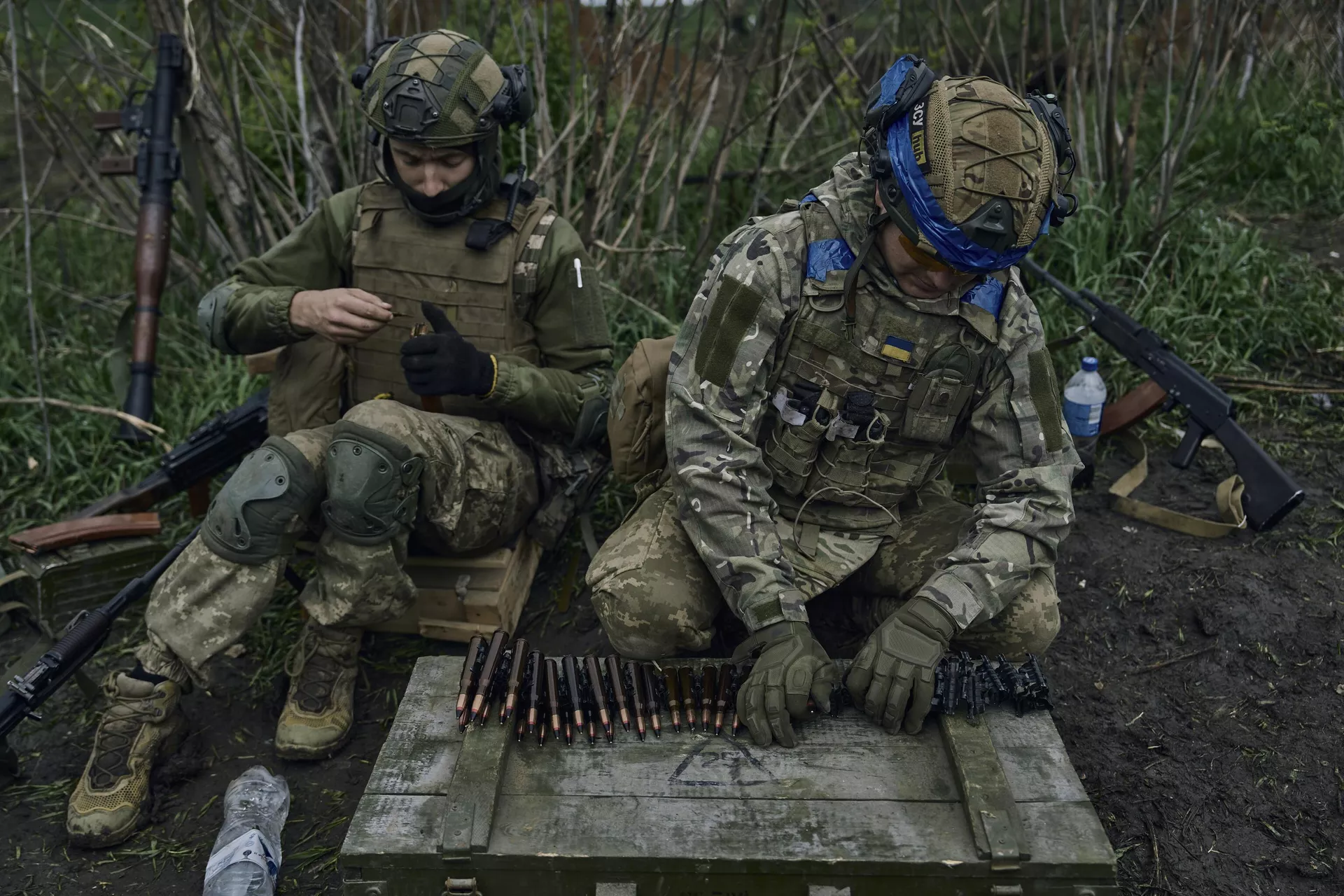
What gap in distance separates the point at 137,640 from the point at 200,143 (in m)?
2.57

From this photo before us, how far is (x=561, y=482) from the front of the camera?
456cm

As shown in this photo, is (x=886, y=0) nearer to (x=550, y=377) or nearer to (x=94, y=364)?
(x=550, y=377)

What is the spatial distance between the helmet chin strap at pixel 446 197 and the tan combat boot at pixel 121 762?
181 centimetres

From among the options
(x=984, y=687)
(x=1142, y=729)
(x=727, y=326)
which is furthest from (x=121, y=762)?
(x=1142, y=729)

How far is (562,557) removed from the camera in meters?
5.10

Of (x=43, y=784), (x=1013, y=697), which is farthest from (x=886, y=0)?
(x=43, y=784)

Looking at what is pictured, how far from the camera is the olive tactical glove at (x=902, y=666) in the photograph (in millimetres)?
3277

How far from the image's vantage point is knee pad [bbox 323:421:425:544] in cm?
379

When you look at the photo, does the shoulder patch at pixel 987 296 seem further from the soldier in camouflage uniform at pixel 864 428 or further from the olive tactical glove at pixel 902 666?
the olive tactical glove at pixel 902 666

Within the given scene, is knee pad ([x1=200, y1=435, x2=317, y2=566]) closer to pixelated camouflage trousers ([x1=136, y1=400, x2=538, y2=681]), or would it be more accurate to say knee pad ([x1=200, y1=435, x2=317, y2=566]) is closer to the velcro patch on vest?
pixelated camouflage trousers ([x1=136, y1=400, x2=538, y2=681])

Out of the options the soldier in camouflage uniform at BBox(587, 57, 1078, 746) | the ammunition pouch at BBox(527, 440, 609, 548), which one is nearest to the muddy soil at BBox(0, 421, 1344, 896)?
the ammunition pouch at BBox(527, 440, 609, 548)

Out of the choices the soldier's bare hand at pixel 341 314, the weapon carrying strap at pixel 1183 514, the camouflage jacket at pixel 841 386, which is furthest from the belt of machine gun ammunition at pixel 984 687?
the soldier's bare hand at pixel 341 314

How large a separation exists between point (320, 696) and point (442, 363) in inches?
48.5

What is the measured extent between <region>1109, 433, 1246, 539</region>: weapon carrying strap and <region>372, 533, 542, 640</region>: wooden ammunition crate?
2.63 m
